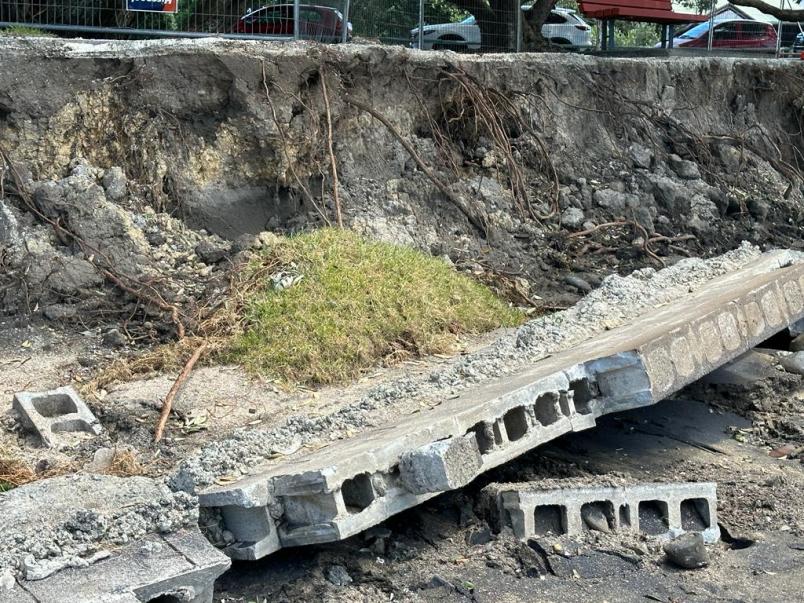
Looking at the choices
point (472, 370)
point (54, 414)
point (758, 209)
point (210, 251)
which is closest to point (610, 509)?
point (472, 370)

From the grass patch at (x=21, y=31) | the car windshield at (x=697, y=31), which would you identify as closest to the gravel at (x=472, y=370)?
the grass patch at (x=21, y=31)

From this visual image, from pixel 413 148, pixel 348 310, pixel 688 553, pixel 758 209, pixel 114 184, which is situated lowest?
pixel 688 553

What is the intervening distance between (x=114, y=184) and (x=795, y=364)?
5.62m

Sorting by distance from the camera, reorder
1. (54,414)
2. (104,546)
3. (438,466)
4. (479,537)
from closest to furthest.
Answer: (104,546)
(438,466)
(479,537)
(54,414)

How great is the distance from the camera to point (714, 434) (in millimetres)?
7172

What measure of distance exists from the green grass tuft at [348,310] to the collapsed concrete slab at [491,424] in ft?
5.08

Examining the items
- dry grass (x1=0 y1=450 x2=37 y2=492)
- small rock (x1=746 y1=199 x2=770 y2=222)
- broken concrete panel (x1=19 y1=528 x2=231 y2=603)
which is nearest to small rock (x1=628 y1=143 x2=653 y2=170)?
small rock (x1=746 y1=199 x2=770 y2=222)

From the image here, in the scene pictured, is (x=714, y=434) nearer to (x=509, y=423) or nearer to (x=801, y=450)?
(x=801, y=450)

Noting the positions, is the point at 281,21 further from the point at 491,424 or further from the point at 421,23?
the point at 491,424

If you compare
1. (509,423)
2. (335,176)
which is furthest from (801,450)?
(335,176)

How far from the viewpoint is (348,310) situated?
820 centimetres

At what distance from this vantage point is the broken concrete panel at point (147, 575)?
4148mm

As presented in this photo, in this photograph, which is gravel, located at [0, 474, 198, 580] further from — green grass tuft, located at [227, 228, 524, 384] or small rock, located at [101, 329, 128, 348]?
small rock, located at [101, 329, 128, 348]

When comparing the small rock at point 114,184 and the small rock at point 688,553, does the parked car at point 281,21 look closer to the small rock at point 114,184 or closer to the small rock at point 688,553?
the small rock at point 114,184
